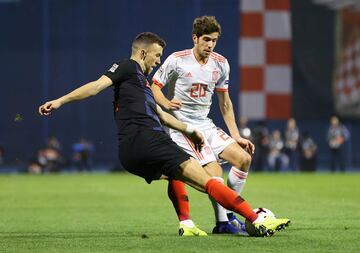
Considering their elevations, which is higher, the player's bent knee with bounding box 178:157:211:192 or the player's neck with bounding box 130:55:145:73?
the player's neck with bounding box 130:55:145:73

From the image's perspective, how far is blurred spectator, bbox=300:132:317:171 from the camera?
2009 centimetres

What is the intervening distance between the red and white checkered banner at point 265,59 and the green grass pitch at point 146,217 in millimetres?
4120

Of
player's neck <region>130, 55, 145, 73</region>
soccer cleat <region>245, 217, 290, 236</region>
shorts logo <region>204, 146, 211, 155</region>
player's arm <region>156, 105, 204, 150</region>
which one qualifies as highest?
player's neck <region>130, 55, 145, 73</region>

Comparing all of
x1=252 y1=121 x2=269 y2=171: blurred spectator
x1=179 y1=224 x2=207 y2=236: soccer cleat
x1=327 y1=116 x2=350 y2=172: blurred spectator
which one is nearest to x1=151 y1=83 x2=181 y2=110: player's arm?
x1=179 y1=224 x2=207 y2=236: soccer cleat

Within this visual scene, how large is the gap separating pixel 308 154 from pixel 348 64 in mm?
2200

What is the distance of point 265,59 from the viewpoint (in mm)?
19578

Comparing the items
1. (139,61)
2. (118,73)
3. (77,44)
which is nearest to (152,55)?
(139,61)

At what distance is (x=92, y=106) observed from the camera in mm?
19656

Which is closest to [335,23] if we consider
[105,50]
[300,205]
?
[105,50]

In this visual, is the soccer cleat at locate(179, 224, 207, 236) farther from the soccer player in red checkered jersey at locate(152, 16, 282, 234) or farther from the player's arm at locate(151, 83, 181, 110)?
the player's arm at locate(151, 83, 181, 110)

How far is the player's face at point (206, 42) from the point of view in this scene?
6758mm

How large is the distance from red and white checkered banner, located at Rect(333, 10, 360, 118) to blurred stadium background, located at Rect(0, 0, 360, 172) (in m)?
0.02

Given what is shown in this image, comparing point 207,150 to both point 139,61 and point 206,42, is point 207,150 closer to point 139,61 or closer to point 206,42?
point 206,42

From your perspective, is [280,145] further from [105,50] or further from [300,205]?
[300,205]
